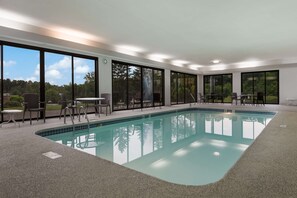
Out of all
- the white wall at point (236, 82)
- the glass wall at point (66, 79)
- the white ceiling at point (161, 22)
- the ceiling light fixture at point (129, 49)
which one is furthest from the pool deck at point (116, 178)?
the white wall at point (236, 82)

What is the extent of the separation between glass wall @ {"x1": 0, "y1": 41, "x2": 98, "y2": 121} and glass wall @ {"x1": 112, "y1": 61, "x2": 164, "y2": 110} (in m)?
1.46

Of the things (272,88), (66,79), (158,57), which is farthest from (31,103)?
(272,88)

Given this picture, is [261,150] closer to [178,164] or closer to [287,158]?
[287,158]

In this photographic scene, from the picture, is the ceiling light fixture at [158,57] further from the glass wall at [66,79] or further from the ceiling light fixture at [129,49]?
the glass wall at [66,79]

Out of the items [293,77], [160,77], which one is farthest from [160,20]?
[293,77]

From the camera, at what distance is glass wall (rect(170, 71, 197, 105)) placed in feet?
41.4

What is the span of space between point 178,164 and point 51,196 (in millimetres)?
1944

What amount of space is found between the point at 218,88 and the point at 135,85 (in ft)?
24.1

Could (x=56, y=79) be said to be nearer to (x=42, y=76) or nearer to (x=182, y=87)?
(x=42, y=76)

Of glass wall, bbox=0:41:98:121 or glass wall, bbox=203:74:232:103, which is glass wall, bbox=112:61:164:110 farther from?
glass wall, bbox=203:74:232:103

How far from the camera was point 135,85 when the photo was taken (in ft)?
32.1

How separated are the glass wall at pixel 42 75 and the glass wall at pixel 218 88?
9.43m

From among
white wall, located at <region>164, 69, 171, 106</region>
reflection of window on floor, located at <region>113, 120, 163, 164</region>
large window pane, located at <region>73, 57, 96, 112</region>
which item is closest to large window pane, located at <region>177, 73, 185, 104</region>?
white wall, located at <region>164, 69, 171, 106</region>

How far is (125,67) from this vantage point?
9156 millimetres
